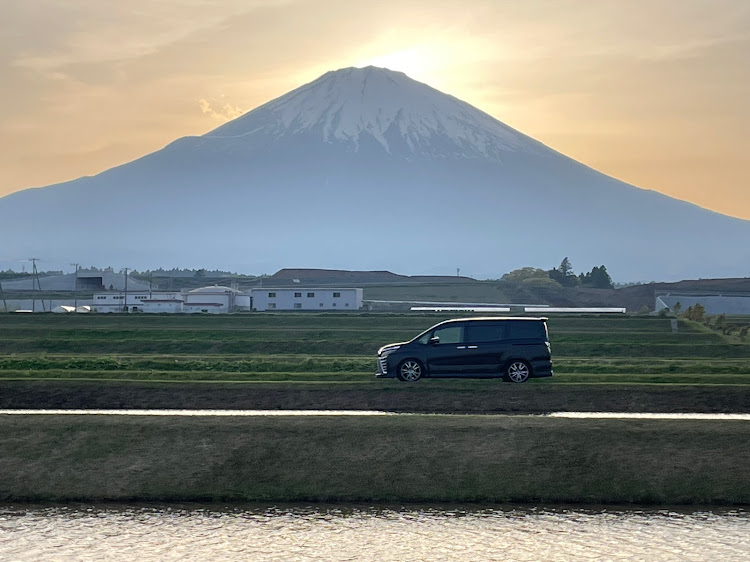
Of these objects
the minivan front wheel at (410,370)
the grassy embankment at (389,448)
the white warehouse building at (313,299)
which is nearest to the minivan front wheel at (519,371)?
the grassy embankment at (389,448)

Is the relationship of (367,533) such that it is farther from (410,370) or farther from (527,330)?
(527,330)

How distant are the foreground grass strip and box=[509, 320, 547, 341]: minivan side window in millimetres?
10026

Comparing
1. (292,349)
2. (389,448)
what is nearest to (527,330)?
(389,448)

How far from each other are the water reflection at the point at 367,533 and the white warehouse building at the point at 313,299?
12815cm

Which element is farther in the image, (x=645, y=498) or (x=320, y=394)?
(x=320, y=394)

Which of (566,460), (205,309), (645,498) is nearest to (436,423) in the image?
(566,460)

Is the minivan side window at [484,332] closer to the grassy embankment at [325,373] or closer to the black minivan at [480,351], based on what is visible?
the black minivan at [480,351]

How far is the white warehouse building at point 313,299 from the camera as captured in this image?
517 ft

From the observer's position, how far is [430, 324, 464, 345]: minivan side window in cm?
4406

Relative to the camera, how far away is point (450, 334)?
44.3 meters

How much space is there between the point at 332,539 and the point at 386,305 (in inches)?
6087

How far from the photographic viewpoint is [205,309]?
533 ft

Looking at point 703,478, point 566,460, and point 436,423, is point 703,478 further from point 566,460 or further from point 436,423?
point 436,423

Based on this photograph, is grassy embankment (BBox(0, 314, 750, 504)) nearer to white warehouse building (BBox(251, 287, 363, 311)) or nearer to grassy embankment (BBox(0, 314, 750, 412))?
grassy embankment (BBox(0, 314, 750, 412))
